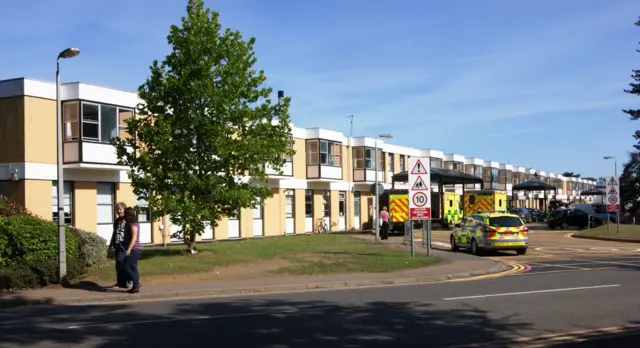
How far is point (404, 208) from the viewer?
38.6m

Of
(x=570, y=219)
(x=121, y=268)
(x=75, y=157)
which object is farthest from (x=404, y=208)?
(x=121, y=268)

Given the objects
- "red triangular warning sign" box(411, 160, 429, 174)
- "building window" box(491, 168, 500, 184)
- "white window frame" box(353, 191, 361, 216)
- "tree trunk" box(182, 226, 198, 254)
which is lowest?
"tree trunk" box(182, 226, 198, 254)

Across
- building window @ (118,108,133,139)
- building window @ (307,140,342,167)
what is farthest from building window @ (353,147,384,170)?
building window @ (118,108,133,139)

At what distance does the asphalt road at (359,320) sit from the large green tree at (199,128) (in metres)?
6.73

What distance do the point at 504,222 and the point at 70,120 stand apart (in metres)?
18.8

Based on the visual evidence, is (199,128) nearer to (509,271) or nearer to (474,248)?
(509,271)

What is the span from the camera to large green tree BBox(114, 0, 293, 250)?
62.1ft

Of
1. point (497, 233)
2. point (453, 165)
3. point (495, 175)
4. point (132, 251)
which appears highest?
point (453, 165)

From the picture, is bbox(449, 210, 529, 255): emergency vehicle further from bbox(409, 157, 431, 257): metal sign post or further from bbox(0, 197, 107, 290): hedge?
bbox(0, 197, 107, 290): hedge

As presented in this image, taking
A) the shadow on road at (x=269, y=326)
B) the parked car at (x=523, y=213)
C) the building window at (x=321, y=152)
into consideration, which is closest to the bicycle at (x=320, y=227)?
the building window at (x=321, y=152)

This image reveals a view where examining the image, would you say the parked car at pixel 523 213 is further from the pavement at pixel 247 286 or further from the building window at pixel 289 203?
the pavement at pixel 247 286

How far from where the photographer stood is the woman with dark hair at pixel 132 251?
13578 mm

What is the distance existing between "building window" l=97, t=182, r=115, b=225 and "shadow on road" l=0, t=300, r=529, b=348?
17756 mm

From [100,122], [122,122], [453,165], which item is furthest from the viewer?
[453,165]
